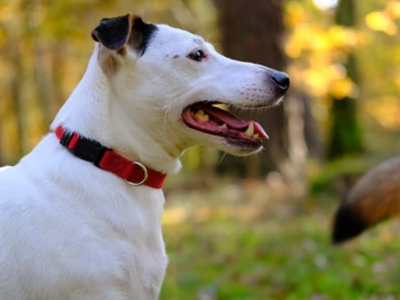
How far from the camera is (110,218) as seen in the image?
9.48ft

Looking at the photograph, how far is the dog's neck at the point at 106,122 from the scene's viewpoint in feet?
9.91

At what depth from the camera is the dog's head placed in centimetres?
306

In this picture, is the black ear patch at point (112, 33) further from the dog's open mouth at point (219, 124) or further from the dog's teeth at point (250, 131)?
the dog's teeth at point (250, 131)

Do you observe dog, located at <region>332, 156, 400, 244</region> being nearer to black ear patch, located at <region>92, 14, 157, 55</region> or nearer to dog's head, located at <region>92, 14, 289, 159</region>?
dog's head, located at <region>92, 14, 289, 159</region>

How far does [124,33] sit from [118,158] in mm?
582

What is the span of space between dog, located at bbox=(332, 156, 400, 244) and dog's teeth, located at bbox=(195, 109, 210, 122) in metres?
1.86

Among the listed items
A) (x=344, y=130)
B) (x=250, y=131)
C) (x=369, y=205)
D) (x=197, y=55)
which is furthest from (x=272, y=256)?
(x=344, y=130)

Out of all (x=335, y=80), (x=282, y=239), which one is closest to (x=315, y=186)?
(x=335, y=80)

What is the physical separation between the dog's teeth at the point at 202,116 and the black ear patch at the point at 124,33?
0.41m

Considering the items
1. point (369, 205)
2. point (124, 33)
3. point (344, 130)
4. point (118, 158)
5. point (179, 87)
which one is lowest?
point (344, 130)

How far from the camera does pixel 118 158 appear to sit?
301 centimetres

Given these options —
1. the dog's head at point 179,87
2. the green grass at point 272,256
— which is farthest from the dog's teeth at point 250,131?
the green grass at point 272,256

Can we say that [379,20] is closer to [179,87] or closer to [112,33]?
[179,87]

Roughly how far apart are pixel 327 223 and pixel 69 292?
208 inches
